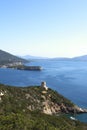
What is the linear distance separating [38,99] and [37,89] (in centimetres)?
638

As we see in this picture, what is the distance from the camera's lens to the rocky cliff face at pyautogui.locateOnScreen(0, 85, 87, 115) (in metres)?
68.9

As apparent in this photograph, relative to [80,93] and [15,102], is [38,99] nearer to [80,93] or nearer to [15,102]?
[15,102]

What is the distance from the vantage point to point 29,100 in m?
72.9

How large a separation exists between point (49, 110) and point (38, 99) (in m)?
5.13

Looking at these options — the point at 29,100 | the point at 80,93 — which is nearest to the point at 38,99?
the point at 29,100

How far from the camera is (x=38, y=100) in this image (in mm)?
74750

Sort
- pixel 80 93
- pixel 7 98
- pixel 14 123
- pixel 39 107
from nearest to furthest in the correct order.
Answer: pixel 14 123
pixel 7 98
pixel 39 107
pixel 80 93

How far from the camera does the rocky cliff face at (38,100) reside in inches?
2712

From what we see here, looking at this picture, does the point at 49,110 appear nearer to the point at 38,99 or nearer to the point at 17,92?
the point at 38,99

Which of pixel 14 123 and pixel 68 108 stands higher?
pixel 14 123

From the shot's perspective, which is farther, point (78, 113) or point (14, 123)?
point (78, 113)

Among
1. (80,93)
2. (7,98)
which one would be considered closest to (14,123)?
(7,98)

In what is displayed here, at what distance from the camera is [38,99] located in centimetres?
7531

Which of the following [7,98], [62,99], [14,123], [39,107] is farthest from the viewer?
[62,99]
